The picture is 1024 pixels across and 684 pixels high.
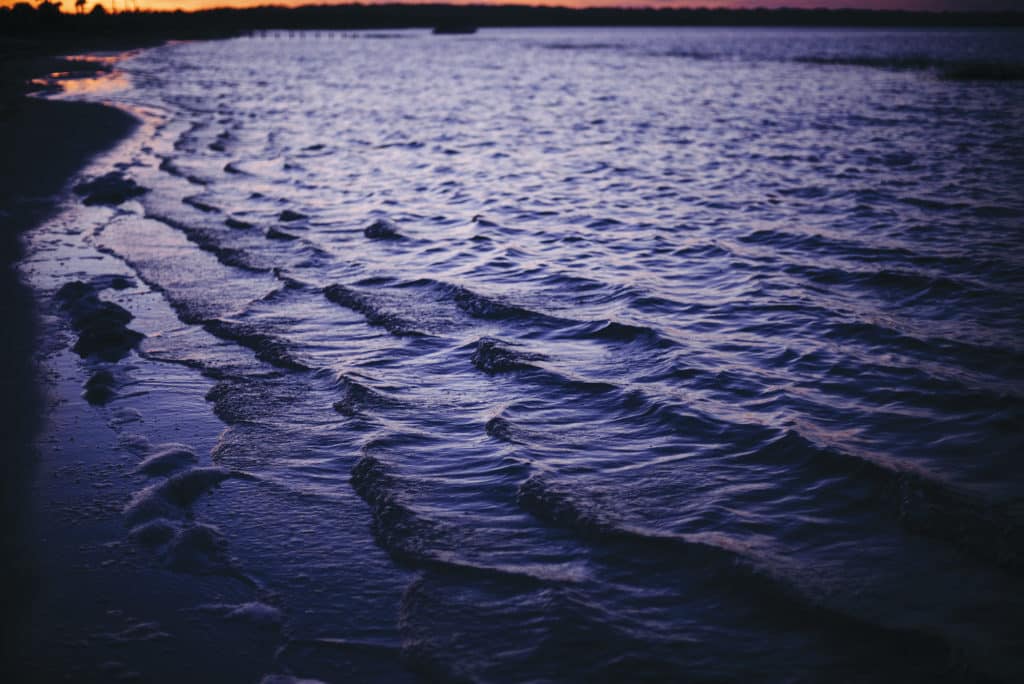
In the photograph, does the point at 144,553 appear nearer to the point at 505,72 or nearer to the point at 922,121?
the point at 922,121

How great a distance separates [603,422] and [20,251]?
34.1 ft

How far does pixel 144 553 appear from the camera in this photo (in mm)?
4465

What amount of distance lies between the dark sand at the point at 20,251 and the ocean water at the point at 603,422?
705 millimetres

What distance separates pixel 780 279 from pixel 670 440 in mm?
5451

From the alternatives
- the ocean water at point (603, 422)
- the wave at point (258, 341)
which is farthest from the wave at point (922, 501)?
the wave at point (258, 341)

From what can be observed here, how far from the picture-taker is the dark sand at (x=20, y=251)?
4.21 m

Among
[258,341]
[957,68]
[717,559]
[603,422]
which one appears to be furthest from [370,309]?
[957,68]

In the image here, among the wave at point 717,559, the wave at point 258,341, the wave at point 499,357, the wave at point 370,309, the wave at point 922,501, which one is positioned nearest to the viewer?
the wave at point 717,559

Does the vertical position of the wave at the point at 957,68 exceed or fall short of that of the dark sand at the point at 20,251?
it exceeds it

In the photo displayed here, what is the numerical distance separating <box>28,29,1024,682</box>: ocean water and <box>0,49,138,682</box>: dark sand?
0.70 metres

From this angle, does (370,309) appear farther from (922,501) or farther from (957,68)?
(957,68)

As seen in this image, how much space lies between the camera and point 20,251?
1134cm

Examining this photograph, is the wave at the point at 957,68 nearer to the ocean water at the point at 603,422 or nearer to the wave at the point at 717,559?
the ocean water at the point at 603,422

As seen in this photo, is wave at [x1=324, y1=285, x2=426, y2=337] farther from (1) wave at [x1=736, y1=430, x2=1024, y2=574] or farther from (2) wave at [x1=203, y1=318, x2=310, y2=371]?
(1) wave at [x1=736, y1=430, x2=1024, y2=574]
